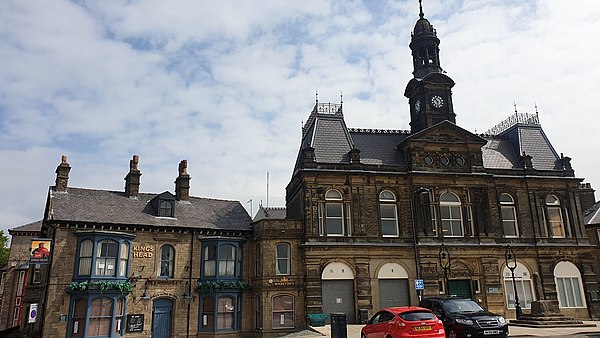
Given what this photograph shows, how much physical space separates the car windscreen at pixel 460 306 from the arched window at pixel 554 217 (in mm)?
17990

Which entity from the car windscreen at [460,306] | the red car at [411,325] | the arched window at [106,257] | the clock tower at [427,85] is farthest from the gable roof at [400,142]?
the red car at [411,325]

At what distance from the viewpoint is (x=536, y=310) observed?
26.4m

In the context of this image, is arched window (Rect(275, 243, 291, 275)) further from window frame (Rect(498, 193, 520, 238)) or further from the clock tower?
window frame (Rect(498, 193, 520, 238))

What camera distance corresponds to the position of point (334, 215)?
101 feet

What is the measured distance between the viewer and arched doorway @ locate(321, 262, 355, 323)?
29.1 metres

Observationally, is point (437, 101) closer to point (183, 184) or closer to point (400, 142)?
point (400, 142)

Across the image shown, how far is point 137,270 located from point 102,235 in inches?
117

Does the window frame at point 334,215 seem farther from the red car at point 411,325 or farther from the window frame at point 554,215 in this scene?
the window frame at point 554,215

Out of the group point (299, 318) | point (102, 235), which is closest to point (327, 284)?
point (299, 318)

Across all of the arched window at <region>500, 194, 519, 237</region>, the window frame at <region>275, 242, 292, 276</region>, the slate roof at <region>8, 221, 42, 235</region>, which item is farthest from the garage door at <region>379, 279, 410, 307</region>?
the slate roof at <region>8, 221, 42, 235</region>

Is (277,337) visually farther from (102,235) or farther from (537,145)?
(537,145)

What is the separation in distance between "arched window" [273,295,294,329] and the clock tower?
16.5 meters

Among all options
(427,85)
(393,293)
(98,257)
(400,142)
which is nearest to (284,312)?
(393,293)

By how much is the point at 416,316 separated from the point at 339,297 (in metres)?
13.7
